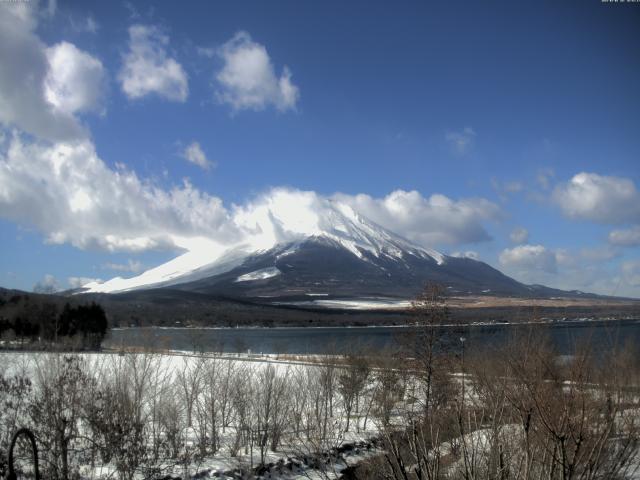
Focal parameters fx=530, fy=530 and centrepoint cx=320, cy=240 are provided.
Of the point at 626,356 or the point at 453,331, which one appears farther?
the point at 453,331

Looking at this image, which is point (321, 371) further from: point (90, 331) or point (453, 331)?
point (90, 331)

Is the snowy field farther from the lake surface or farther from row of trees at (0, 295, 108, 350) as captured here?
row of trees at (0, 295, 108, 350)

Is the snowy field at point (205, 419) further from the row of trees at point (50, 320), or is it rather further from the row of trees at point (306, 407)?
the row of trees at point (50, 320)

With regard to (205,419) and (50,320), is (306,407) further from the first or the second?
(50,320)

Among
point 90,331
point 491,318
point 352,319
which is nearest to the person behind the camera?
point 90,331

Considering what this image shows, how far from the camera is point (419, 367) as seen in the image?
96.7ft

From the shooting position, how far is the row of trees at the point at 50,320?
2685 inches

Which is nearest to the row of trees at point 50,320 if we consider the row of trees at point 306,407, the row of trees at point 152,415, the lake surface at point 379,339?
the lake surface at point 379,339

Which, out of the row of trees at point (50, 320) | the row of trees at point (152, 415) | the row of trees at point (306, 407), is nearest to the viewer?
the row of trees at point (306, 407)

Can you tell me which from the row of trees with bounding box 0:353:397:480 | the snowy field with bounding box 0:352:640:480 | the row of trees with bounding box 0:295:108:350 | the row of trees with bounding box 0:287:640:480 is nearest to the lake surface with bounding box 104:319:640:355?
the row of trees with bounding box 0:287:640:480

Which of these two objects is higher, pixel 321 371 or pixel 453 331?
pixel 453 331

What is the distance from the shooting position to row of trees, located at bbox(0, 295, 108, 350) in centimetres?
6819

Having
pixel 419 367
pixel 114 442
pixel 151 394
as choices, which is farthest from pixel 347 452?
pixel 114 442

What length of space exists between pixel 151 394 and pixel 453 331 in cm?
1772
